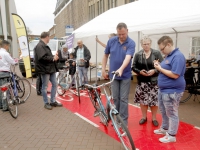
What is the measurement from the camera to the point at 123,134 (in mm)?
2922

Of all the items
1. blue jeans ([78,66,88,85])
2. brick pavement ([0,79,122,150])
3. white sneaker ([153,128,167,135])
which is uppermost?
blue jeans ([78,66,88,85])

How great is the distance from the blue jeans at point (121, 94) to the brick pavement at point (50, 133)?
0.59m

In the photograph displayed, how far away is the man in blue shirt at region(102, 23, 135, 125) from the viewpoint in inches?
131

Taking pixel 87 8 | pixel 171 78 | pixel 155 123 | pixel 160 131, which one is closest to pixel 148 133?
pixel 160 131

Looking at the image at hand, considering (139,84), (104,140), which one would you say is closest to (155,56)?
(139,84)

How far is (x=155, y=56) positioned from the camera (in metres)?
3.82

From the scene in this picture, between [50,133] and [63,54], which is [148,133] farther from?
[63,54]

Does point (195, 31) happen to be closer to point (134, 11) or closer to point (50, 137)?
point (134, 11)

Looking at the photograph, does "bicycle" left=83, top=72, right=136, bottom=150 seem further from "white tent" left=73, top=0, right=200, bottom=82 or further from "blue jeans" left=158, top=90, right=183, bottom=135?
"white tent" left=73, top=0, right=200, bottom=82

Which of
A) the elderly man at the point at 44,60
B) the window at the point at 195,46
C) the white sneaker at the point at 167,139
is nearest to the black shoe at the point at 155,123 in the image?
the white sneaker at the point at 167,139

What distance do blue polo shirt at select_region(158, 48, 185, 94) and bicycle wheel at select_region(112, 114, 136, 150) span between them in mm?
914

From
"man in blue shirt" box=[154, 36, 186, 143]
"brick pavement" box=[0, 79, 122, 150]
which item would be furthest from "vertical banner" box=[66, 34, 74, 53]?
"man in blue shirt" box=[154, 36, 186, 143]

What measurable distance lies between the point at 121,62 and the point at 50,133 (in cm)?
199

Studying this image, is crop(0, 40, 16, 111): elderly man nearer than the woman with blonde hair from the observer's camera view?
No
